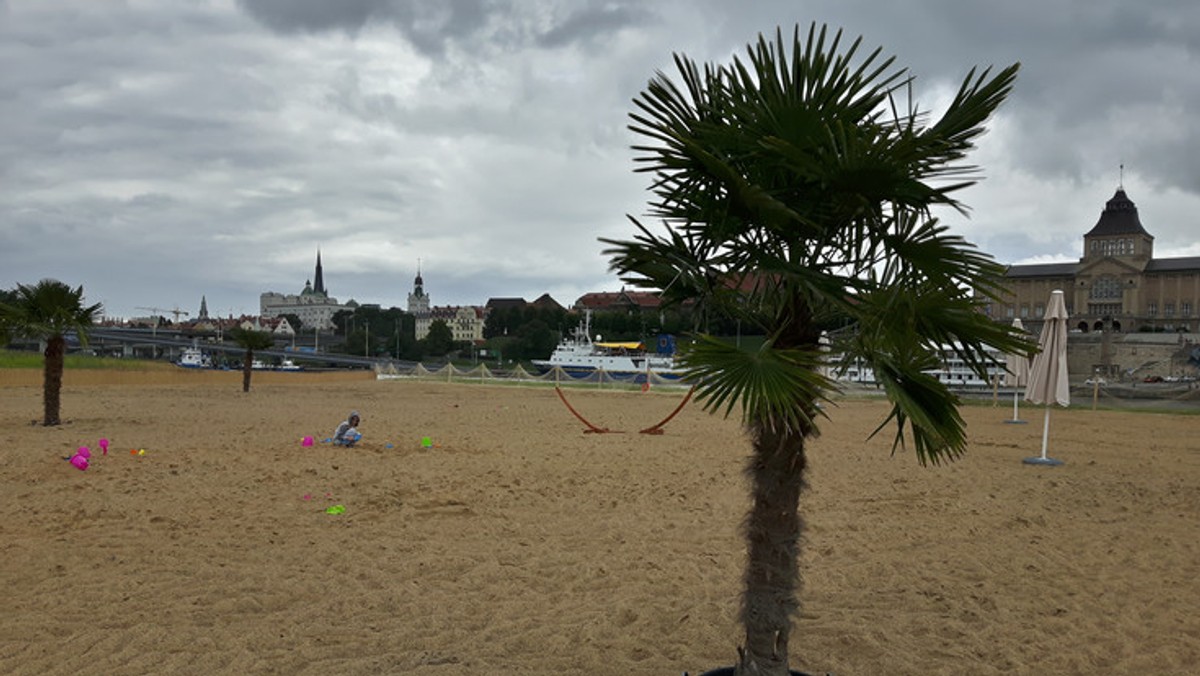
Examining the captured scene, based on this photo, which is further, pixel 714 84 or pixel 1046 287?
pixel 1046 287

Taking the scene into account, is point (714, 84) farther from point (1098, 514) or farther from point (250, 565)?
point (1098, 514)

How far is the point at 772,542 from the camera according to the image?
2846mm

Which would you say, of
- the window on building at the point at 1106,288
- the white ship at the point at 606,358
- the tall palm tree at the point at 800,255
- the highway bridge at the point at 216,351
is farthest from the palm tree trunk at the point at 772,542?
the window on building at the point at 1106,288

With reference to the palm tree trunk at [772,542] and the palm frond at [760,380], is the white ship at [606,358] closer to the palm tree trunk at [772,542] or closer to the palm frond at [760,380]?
the palm tree trunk at [772,542]

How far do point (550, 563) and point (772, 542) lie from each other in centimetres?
322

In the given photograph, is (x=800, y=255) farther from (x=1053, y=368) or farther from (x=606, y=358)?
(x=606, y=358)

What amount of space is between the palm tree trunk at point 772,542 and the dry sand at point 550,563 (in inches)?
41.2

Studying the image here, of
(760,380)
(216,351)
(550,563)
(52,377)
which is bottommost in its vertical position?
(550,563)

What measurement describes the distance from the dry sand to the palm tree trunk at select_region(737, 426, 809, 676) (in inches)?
41.2

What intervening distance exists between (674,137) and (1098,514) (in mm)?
7527

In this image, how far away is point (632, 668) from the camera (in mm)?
3850

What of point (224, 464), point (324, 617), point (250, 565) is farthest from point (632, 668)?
point (224, 464)

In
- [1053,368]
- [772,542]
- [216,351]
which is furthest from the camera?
[216,351]

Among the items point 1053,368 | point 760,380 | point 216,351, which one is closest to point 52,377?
point 760,380
